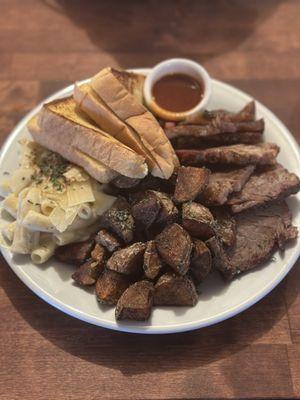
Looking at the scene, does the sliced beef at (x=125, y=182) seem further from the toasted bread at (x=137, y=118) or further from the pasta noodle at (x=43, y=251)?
the pasta noodle at (x=43, y=251)

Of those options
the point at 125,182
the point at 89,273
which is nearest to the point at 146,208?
the point at 125,182

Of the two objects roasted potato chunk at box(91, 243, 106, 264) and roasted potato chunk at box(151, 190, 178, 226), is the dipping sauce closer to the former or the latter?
roasted potato chunk at box(151, 190, 178, 226)

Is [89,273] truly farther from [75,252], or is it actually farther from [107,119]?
[107,119]

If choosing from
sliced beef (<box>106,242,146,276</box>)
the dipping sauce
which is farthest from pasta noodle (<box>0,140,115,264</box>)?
the dipping sauce

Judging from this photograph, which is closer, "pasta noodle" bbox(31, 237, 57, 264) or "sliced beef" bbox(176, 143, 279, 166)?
"pasta noodle" bbox(31, 237, 57, 264)

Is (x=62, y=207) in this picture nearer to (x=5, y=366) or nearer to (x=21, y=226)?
(x=21, y=226)

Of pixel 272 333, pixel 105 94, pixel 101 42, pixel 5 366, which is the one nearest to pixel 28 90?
pixel 101 42
